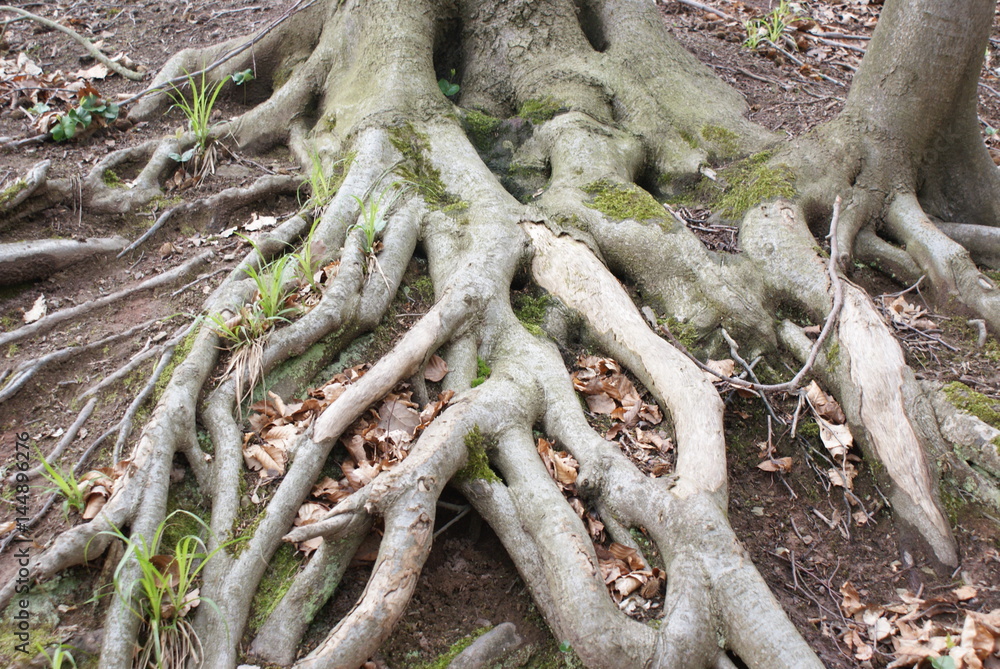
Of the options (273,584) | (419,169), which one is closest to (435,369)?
(273,584)

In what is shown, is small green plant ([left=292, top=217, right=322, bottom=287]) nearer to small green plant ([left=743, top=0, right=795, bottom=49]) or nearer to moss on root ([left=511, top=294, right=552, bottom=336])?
moss on root ([left=511, top=294, right=552, bottom=336])

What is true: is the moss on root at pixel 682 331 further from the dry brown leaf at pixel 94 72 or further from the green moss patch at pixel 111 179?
the dry brown leaf at pixel 94 72

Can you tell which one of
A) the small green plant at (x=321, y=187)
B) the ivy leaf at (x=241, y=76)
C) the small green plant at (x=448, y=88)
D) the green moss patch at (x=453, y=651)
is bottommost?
the green moss patch at (x=453, y=651)

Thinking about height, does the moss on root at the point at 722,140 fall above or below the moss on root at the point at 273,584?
above

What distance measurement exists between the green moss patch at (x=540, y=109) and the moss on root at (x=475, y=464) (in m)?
2.82

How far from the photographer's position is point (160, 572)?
2.26 meters

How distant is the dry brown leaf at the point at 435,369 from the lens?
10.2 ft

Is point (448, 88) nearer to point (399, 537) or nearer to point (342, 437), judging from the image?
point (342, 437)

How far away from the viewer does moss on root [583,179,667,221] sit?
12.5 feet

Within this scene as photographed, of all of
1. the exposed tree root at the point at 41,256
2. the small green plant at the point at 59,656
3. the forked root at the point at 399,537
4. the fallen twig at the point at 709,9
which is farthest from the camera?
the fallen twig at the point at 709,9

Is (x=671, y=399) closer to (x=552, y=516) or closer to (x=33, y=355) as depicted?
(x=552, y=516)

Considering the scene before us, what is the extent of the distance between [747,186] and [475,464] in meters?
2.75

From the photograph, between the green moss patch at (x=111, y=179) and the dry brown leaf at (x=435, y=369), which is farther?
the green moss patch at (x=111, y=179)

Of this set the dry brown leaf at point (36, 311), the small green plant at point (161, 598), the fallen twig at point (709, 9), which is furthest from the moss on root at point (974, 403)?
the fallen twig at point (709, 9)
